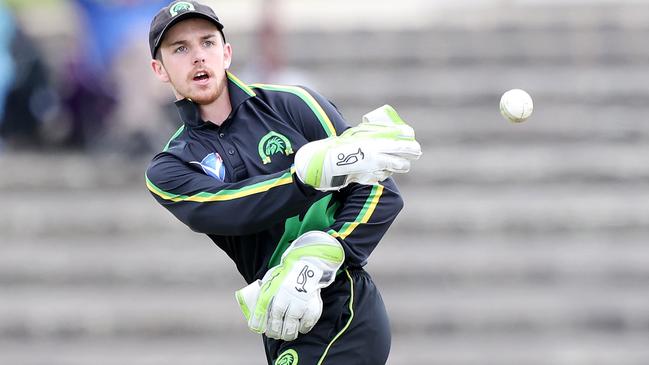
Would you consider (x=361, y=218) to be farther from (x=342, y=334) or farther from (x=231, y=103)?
(x=231, y=103)

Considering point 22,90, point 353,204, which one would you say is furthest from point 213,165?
point 22,90

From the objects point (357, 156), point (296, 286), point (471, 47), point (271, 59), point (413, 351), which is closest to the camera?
point (357, 156)

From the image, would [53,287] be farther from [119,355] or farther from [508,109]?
[508,109]

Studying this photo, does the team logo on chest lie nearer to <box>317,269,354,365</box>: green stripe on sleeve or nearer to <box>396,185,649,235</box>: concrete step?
<box>317,269,354,365</box>: green stripe on sleeve

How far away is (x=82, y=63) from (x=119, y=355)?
2.63 meters

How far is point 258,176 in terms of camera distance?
3.87 metres

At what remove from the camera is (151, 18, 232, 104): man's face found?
12.9 ft

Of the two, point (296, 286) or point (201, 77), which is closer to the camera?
point (296, 286)

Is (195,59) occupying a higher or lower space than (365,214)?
higher

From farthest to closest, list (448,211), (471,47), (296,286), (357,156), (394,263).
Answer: (471,47), (448,211), (394,263), (296,286), (357,156)

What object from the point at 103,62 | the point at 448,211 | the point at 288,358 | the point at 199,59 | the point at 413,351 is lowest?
the point at 288,358

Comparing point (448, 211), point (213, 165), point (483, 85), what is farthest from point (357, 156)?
point (483, 85)

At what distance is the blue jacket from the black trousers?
9 centimetres

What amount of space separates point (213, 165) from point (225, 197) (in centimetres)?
20
